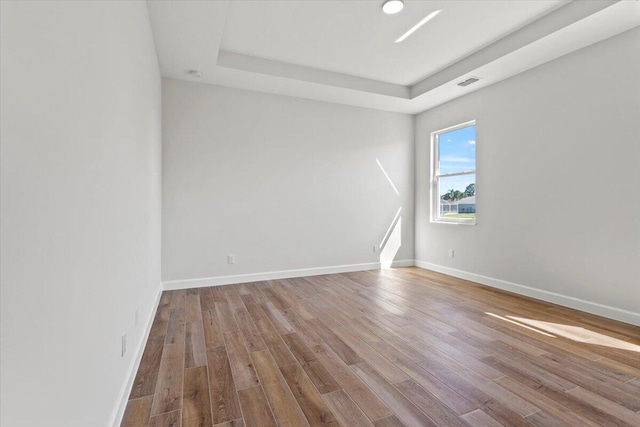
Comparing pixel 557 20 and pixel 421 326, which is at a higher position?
pixel 557 20

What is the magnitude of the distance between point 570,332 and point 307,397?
7.80 ft

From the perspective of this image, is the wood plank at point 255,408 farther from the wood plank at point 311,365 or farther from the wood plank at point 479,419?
the wood plank at point 479,419

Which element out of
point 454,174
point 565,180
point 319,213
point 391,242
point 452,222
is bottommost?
point 391,242

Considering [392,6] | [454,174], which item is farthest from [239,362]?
[454,174]

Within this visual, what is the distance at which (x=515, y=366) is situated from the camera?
210cm

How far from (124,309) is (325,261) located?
11.0 feet

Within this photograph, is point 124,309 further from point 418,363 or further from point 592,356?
point 592,356

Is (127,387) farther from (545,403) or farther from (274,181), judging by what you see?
(274,181)

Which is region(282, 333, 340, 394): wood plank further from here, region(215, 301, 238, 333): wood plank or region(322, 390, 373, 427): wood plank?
region(215, 301, 238, 333): wood plank

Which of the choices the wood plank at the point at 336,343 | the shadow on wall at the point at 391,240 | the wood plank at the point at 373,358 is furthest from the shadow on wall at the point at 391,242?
the wood plank at the point at 373,358

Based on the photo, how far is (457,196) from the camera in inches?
191

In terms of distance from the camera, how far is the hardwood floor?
1.63m

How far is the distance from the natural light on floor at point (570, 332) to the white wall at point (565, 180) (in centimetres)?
60

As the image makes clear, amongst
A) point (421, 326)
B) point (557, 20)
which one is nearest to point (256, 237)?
point (421, 326)
